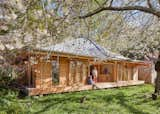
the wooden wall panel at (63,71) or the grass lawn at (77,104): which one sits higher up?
the wooden wall panel at (63,71)

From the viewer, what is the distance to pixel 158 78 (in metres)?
19.1

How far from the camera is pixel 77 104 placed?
15906 mm

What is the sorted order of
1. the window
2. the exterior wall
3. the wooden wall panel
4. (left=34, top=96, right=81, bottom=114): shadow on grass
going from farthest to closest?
the wooden wall panel < the window < the exterior wall < (left=34, top=96, right=81, bottom=114): shadow on grass

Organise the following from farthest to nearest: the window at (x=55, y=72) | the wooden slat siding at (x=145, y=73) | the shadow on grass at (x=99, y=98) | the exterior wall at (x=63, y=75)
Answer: the wooden slat siding at (x=145, y=73) → the window at (x=55, y=72) → the exterior wall at (x=63, y=75) → the shadow on grass at (x=99, y=98)

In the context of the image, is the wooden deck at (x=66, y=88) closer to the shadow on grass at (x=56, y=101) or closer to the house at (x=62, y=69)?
the house at (x=62, y=69)

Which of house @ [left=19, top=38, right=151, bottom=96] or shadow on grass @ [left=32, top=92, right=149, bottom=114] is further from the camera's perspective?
house @ [left=19, top=38, right=151, bottom=96]

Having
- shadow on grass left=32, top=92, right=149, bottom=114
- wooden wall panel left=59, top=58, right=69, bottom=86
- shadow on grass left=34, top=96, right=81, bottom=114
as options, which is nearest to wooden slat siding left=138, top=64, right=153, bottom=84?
wooden wall panel left=59, top=58, right=69, bottom=86

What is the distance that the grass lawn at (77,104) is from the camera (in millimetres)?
14320

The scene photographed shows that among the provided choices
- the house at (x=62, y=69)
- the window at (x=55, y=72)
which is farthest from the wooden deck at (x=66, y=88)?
the window at (x=55, y=72)

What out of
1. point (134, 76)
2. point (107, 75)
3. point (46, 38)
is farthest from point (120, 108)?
point (134, 76)

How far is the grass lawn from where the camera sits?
47.0 feet

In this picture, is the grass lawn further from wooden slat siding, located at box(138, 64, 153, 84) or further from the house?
Result: wooden slat siding, located at box(138, 64, 153, 84)

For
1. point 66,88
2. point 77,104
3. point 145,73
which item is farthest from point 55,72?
point 145,73

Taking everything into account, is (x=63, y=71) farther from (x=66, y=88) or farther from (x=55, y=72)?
(x=66, y=88)
